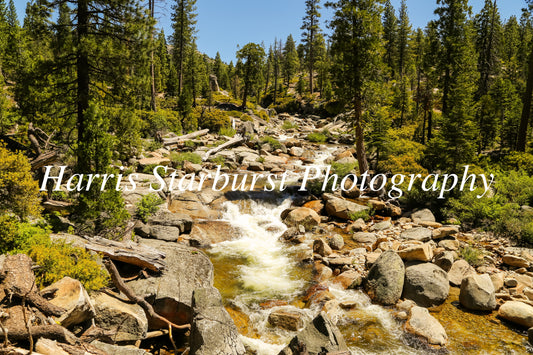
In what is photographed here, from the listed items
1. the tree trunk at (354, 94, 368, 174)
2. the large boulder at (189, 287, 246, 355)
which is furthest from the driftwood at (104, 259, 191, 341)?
the tree trunk at (354, 94, 368, 174)

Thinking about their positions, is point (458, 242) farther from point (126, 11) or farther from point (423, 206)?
point (126, 11)

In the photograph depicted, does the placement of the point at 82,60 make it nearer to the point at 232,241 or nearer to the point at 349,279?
the point at 232,241

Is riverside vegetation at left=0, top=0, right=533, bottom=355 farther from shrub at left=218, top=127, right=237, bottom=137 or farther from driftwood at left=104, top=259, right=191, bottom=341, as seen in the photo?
shrub at left=218, top=127, right=237, bottom=137

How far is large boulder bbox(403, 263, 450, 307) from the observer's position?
8.70m

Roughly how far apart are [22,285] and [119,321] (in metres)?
1.91

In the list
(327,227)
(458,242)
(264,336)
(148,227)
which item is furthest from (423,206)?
(148,227)

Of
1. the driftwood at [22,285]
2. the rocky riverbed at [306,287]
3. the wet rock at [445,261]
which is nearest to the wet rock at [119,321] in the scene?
the rocky riverbed at [306,287]

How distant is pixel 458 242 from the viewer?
37.7 feet

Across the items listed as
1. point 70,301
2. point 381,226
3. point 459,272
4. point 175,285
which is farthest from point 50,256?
point 381,226

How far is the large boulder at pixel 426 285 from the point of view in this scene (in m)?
8.70

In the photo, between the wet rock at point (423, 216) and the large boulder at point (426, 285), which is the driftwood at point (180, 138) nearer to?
the wet rock at point (423, 216)

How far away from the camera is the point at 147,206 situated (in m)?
13.1

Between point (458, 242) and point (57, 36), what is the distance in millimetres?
16020

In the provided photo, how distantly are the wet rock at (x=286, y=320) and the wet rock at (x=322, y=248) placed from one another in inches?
154
